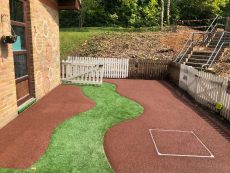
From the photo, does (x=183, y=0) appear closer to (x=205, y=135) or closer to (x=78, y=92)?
(x=78, y=92)

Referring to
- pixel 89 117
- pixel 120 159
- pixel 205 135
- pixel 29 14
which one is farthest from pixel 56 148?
pixel 29 14

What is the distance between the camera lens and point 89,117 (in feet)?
26.1

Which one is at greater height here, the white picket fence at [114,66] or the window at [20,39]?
the window at [20,39]

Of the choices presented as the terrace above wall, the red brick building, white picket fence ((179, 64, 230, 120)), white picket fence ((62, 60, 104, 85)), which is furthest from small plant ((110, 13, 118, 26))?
white picket fence ((179, 64, 230, 120))

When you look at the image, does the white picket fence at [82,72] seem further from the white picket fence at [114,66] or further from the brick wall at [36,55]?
the white picket fence at [114,66]

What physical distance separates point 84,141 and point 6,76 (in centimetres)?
312

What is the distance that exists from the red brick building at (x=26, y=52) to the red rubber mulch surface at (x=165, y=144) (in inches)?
133

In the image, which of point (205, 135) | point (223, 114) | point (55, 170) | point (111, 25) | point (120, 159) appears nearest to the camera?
point (55, 170)

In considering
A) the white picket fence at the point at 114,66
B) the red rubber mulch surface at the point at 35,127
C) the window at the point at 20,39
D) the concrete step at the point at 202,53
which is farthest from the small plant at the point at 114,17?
the window at the point at 20,39

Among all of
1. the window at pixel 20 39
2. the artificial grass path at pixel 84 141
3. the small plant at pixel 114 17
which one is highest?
the small plant at pixel 114 17

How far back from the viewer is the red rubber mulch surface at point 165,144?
16.9ft

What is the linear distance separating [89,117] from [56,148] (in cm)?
242

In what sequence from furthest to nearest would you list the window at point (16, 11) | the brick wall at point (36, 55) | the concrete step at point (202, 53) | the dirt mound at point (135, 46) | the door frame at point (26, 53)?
1. the dirt mound at point (135, 46)
2. the concrete step at point (202, 53)
3. the door frame at point (26, 53)
4. the window at point (16, 11)
5. the brick wall at point (36, 55)

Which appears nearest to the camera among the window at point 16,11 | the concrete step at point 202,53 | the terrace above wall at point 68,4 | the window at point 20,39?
the window at point 16,11
